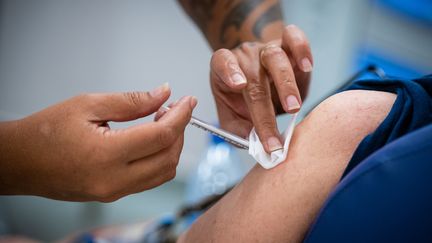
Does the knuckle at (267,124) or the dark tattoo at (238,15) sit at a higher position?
the dark tattoo at (238,15)

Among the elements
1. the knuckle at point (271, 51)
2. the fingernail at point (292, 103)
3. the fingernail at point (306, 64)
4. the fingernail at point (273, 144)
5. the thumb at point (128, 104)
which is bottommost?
the fingernail at point (273, 144)

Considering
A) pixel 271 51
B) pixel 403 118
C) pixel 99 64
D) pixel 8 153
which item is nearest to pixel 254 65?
pixel 271 51

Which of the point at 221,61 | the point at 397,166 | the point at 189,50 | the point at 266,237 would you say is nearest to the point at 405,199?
the point at 397,166

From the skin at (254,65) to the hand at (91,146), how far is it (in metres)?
0.11

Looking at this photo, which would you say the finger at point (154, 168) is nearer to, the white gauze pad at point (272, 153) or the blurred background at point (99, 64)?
the white gauze pad at point (272, 153)

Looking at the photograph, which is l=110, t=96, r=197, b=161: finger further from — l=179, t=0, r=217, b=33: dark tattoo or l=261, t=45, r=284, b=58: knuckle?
l=179, t=0, r=217, b=33: dark tattoo

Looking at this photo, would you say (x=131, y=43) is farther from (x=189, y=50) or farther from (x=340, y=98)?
(x=340, y=98)

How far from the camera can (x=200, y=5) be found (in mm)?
1205

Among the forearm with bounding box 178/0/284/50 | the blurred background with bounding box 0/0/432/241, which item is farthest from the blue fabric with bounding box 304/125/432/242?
the blurred background with bounding box 0/0/432/241

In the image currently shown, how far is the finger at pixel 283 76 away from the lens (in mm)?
662

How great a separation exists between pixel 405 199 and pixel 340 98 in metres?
0.21

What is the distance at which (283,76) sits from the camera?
676 millimetres

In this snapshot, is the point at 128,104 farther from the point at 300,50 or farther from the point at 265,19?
the point at 265,19

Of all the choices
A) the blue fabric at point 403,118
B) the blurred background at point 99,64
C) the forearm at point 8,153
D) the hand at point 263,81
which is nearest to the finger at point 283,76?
the hand at point 263,81
